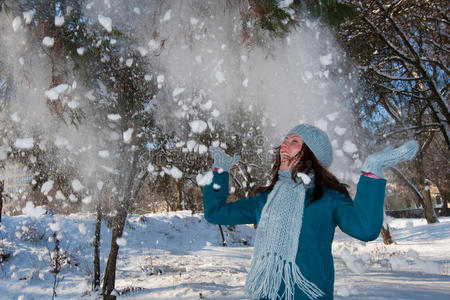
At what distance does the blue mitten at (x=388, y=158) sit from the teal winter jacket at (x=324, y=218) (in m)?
0.04

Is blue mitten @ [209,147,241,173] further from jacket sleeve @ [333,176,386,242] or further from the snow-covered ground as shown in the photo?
the snow-covered ground

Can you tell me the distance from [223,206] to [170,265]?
5.43 meters

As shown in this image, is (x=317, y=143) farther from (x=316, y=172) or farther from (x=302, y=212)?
(x=302, y=212)

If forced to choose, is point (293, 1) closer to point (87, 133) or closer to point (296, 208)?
point (296, 208)

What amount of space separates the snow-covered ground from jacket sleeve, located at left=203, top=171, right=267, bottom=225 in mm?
2553

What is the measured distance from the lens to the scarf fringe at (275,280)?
1427 mm

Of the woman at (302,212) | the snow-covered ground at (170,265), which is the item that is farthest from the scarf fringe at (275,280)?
the snow-covered ground at (170,265)

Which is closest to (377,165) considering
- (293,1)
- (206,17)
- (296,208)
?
(296,208)

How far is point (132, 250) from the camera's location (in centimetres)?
805

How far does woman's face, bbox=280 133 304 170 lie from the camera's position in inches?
68.4

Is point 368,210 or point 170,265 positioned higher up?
point 368,210

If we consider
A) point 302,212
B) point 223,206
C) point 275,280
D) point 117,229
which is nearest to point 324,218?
point 302,212

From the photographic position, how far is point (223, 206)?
1.79 meters

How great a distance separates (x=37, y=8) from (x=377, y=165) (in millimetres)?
3309
